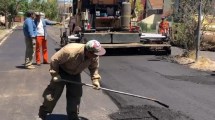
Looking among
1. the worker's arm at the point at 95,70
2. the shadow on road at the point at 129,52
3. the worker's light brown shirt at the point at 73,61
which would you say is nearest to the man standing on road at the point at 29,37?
the shadow on road at the point at 129,52

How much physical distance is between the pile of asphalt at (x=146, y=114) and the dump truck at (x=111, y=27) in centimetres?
921

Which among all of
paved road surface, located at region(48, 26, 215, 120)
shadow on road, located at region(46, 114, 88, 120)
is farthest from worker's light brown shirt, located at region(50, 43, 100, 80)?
paved road surface, located at region(48, 26, 215, 120)

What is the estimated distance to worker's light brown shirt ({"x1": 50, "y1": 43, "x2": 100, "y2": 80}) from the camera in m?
6.36

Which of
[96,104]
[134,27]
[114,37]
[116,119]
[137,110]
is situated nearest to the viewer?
[116,119]

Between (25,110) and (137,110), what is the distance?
2060mm

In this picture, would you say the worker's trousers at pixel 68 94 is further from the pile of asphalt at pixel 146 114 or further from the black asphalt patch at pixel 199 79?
the black asphalt patch at pixel 199 79

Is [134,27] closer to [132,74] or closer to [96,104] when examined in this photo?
[132,74]

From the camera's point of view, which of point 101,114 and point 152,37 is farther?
point 152,37

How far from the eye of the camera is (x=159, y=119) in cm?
721

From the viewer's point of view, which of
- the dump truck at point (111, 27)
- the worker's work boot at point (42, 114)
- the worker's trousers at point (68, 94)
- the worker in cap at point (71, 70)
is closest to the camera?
the worker in cap at point (71, 70)

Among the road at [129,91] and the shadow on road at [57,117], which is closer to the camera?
the shadow on road at [57,117]

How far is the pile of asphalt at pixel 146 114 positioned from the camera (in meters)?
7.31

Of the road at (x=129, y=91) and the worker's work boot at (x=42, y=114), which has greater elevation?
the worker's work boot at (x=42, y=114)

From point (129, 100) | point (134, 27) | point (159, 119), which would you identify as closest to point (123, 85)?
point (129, 100)
